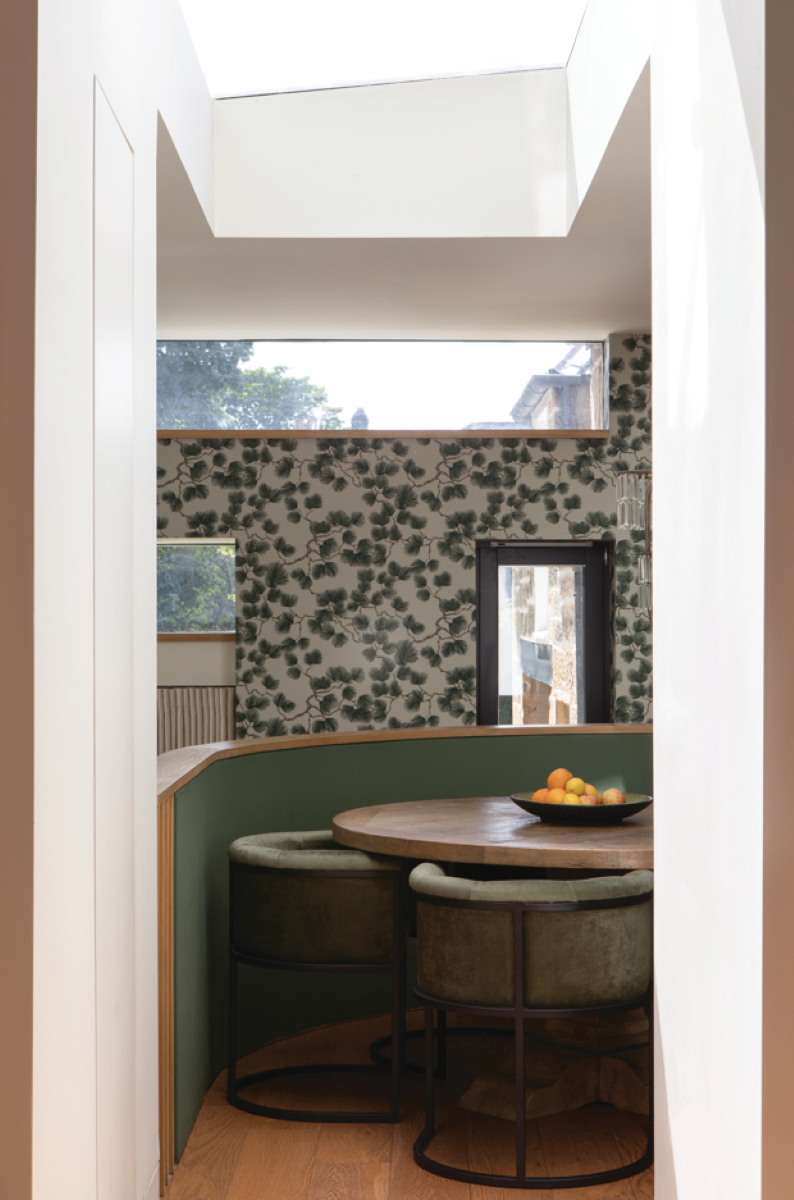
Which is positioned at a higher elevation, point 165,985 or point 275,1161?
point 165,985

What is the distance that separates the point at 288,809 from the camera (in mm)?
3791

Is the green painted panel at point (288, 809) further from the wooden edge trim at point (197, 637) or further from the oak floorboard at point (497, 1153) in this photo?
the wooden edge trim at point (197, 637)

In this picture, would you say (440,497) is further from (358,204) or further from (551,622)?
(358,204)

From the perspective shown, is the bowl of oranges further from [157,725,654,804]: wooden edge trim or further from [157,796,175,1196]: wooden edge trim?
[157,796,175,1196]: wooden edge trim

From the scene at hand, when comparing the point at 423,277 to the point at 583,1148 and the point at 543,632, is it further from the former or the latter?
the point at 583,1148

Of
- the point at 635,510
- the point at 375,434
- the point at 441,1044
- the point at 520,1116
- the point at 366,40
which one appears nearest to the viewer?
the point at 520,1116

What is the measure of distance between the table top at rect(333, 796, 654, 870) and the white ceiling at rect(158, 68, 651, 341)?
231cm

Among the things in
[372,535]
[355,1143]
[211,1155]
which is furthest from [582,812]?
[372,535]
